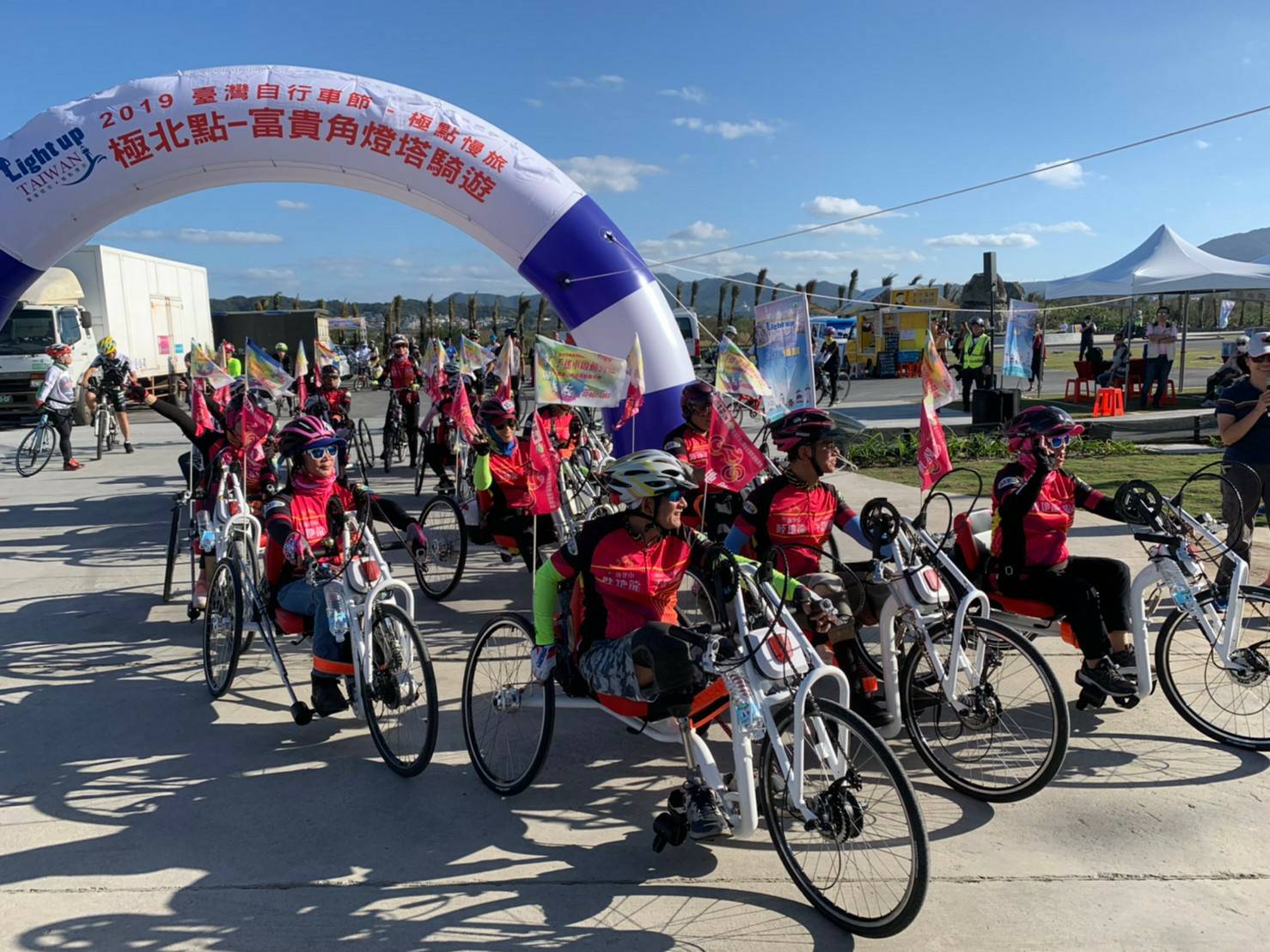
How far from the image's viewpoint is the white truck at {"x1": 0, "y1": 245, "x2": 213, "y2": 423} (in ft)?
66.1

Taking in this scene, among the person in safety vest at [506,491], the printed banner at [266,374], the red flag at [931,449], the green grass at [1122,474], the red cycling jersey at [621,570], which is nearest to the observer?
the red cycling jersey at [621,570]

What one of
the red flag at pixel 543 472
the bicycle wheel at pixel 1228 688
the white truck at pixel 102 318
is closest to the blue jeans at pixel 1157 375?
the bicycle wheel at pixel 1228 688

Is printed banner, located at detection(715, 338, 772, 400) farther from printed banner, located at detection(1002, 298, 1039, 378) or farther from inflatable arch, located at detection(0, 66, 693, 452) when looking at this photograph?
printed banner, located at detection(1002, 298, 1039, 378)

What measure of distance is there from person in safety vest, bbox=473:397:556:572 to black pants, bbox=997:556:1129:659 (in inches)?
140

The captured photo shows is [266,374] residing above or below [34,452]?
above

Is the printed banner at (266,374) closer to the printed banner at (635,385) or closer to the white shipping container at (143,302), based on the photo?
the printed banner at (635,385)

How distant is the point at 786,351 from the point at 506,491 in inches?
95.4

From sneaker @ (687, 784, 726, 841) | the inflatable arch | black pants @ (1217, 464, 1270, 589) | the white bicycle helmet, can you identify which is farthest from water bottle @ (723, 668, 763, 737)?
the inflatable arch

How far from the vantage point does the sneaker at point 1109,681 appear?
451 cm

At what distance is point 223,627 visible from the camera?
5.43 metres

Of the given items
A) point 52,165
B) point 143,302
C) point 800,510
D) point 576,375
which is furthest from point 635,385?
point 143,302

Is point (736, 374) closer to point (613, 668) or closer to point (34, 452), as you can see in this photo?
point (613, 668)

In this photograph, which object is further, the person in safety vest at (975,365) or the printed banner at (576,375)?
the person in safety vest at (975,365)

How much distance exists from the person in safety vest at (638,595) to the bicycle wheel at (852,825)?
374mm
